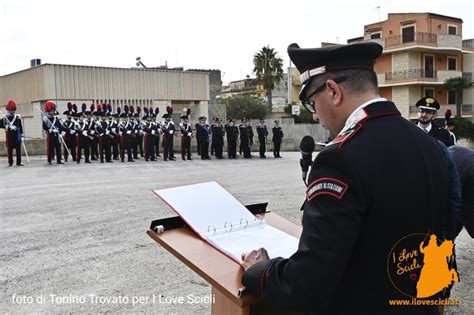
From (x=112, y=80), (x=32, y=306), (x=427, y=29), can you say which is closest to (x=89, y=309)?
(x=32, y=306)

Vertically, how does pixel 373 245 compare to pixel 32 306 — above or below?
above

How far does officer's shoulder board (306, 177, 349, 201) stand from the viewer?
5.14 ft

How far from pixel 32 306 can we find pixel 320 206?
318cm

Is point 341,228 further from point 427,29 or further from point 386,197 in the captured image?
point 427,29

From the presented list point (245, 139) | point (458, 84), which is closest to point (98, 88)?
point (245, 139)

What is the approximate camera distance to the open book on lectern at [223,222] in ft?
A: 7.29

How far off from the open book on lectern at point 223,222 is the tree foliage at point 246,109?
151 feet

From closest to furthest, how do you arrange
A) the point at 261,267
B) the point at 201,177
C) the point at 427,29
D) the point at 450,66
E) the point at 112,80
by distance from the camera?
the point at 261,267 < the point at 201,177 < the point at 112,80 < the point at 427,29 < the point at 450,66

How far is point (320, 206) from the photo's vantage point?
160 cm

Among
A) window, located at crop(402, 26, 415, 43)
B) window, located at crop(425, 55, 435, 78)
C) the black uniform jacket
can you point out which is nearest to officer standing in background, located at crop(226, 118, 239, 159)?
the black uniform jacket

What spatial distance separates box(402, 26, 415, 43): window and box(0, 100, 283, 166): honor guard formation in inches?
1042

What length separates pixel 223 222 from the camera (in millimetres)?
2379

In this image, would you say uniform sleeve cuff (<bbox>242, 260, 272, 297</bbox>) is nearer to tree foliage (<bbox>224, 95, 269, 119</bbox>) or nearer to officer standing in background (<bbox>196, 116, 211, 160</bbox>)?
officer standing in background (<bbox>196, 116, 211, 160</bbox>)

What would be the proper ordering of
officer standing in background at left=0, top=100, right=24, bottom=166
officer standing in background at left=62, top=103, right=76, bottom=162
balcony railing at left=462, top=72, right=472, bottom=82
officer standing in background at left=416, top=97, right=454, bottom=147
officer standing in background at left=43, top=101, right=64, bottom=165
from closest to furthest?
officer standing in background at left=416, top=97, right=454, bottom=147 → officer standing in background at left=0, top=100, right=24, bottom=166 → officer standing in background at left=43, top=101, right=64, bottom=165 → officer standing in background at left=62, top=103, right=76, bottom=162 → balcony railing at left=462, top=72, right=472, bottom=82
